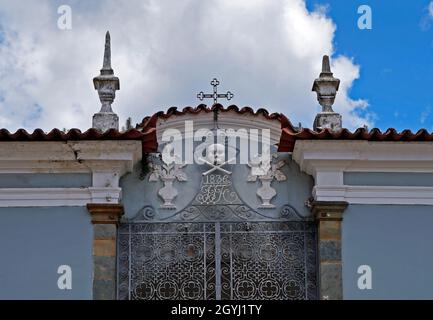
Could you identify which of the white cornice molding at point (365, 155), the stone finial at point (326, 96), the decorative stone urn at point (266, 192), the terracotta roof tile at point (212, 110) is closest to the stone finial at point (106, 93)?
the terracotta roof tile at point (212, 110)

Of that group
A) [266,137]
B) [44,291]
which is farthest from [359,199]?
[44,291]

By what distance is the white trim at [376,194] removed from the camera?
1223cm

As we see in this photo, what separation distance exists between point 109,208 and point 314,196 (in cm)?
216

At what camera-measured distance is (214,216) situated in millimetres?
12484

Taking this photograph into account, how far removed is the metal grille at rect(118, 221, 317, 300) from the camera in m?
12.2

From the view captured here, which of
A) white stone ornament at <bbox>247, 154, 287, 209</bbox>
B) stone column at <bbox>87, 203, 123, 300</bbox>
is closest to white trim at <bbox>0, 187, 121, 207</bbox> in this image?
stone column at <bbox>87, 203, 123, 300</bbox>

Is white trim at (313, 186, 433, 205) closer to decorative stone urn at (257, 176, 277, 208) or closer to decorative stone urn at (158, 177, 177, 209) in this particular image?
decorative stone urn at (257, 176, 277, 208)

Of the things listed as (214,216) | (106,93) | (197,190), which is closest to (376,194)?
(214,216)

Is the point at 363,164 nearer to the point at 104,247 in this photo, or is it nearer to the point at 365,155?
the point at 365,155

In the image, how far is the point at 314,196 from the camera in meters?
12.3

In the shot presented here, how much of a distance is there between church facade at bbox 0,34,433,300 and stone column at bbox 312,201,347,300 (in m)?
0.01

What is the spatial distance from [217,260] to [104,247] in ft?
3.93

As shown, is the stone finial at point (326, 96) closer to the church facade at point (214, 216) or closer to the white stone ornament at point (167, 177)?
the church facade at point (214, 216)
